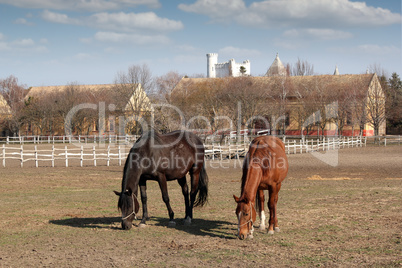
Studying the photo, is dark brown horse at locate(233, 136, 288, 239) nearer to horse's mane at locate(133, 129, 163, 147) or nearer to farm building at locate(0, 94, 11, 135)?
horse's mane at locate(133, 129, 163, 147)

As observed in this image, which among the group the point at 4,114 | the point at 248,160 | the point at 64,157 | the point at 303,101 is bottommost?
the point at 64,157

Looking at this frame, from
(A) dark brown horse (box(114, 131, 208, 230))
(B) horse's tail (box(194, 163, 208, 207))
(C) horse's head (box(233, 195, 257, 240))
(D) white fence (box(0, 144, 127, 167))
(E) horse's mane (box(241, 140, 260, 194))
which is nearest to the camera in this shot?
(C) horse's head (box(233, 195, 257, 240))

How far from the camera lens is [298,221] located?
28.2 feet

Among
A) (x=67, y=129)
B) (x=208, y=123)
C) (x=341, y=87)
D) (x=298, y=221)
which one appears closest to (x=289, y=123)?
(x=341, y=87)

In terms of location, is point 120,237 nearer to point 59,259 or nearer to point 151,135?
point 59,259

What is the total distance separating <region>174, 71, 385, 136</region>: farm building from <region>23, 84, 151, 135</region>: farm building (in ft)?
20.3

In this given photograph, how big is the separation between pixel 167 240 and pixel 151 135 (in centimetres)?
223

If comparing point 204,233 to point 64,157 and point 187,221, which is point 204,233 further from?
point 64,157

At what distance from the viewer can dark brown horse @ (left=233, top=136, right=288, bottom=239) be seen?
6.79 metres

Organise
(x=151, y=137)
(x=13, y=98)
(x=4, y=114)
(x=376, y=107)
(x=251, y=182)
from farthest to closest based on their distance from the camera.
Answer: (x=13, y=98)
(x=4, y=114)
(x=376, y=107)
(x=151, y=137)
(x=251, y=182)

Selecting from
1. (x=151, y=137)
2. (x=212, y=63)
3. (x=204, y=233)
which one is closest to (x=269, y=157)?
(x=204, y=233)

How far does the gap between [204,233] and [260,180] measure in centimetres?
143

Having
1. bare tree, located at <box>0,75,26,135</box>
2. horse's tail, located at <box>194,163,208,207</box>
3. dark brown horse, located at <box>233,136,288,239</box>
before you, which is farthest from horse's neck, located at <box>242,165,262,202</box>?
bare tree, located at <box>0,75,26,135</box>

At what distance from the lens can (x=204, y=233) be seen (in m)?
7.78
